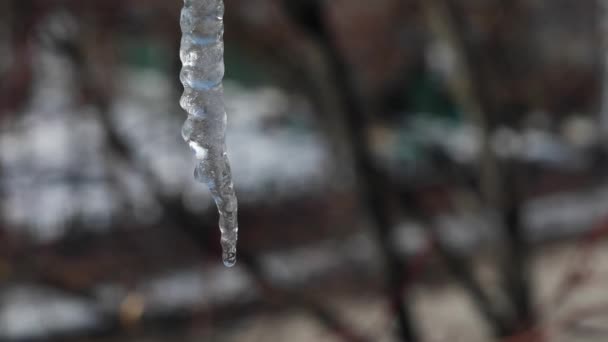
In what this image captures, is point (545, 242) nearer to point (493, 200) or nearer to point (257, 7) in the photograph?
point (257, 7)

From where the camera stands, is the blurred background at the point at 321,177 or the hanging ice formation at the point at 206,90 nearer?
the hanging ice formation at the point at 206,90

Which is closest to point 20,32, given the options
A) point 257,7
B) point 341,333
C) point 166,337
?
point 257,7

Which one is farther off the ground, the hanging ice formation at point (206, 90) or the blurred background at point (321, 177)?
the blurred background at point (321, 177)

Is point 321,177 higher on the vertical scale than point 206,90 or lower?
higher

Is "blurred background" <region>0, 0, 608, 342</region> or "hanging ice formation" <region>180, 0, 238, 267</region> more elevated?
"blurred background" <region>0, 0, 608, 342</region>

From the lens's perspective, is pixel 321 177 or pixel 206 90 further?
pixel 321 177
